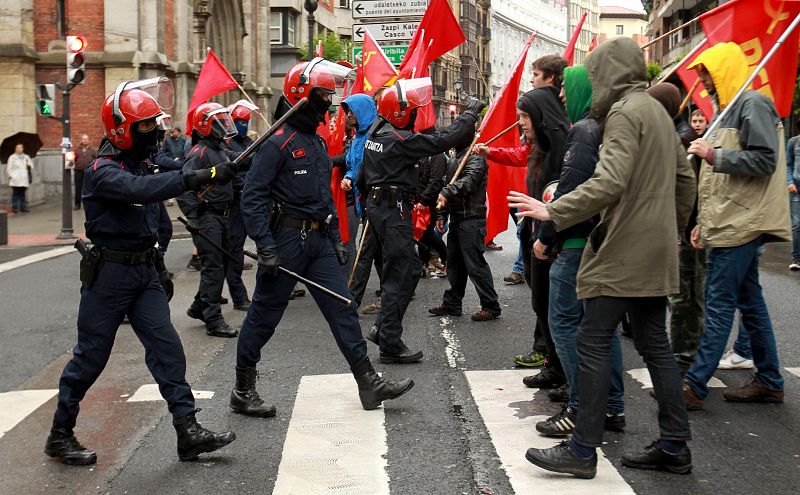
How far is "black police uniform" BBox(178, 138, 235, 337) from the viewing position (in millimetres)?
8609

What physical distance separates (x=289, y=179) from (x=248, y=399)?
137 cm

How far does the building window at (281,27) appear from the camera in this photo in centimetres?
4769

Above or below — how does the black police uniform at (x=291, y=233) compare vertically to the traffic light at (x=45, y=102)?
below

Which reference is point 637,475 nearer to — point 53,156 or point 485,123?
point 485,123

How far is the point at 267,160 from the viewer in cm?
Result: 573

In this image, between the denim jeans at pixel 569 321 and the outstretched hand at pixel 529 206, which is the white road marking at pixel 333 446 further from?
the outstretched hand at pixel 529 206

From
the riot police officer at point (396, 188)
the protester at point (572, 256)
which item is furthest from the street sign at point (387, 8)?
the protester at point (572, 256)

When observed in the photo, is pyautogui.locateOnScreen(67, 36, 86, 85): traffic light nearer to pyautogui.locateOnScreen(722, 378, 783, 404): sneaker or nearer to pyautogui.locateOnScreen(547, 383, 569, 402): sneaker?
pyautogui.locateOnScreen(547, 383, 569, 402): sneaker

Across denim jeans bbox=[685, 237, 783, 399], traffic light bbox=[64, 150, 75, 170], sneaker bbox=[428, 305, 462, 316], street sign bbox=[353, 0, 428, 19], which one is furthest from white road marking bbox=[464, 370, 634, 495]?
street sign bbox=[353, 0, 428, 19]

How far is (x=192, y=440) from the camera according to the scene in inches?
190

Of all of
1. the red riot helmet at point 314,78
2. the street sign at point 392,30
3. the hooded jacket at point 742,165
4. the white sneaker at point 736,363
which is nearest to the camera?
the hooded jacket at point 742,165

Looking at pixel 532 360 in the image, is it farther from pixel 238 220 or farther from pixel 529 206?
pixel 238 220

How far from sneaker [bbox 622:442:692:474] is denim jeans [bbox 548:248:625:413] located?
571mm

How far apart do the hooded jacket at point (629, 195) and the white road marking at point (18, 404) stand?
361 centimetres
